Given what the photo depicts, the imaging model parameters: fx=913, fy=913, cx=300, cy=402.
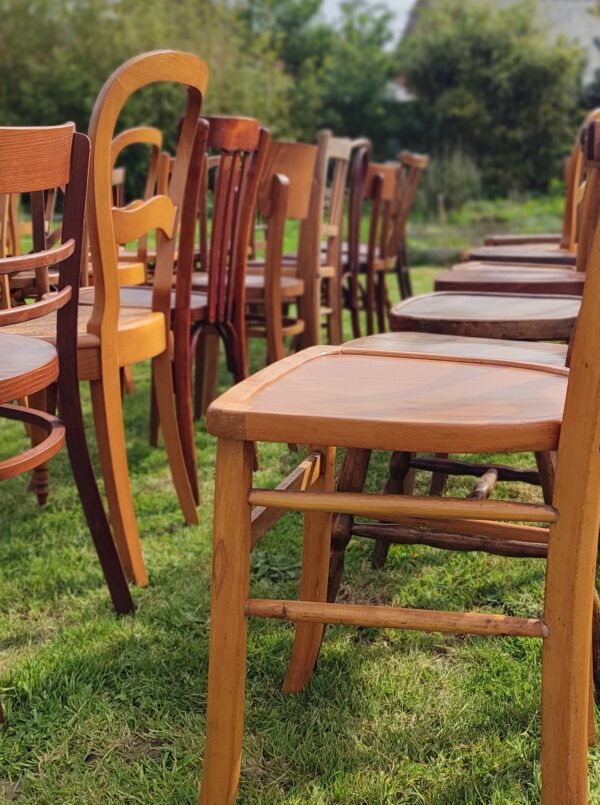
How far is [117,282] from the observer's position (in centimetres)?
191

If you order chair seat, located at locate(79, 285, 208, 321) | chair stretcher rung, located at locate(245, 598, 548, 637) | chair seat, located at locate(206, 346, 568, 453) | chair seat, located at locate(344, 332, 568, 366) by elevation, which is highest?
chair seat, located at locate(206, 346, 568, 453)

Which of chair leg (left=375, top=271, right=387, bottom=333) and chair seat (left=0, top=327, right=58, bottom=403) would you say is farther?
chair leg (left=375, top=271, right=387, bottom=333)

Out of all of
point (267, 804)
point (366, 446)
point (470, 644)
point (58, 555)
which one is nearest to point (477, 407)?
point (366, 446)

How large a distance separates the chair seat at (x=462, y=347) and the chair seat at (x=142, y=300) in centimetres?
88

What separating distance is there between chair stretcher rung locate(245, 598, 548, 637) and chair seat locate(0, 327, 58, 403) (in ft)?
1.79

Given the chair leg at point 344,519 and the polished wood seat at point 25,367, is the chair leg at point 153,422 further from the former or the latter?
the chair leg at point 344,519

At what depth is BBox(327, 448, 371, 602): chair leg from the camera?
1.57m

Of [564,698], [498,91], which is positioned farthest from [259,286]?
[498,91]

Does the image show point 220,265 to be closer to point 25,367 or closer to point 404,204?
point 25,367

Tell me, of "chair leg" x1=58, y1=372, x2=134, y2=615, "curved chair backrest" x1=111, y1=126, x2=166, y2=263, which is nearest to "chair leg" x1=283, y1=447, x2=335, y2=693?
"chair leg" x1=58, y1=372, x2=134, y2=615

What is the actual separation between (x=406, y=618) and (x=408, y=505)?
5.8 inches

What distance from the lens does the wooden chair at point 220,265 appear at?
234cm

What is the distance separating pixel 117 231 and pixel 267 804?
1159 mm

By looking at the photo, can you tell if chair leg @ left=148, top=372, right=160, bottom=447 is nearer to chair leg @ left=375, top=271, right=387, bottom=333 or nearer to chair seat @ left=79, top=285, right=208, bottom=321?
chair seat @ left=79, top=285, right=208, bottom=321
